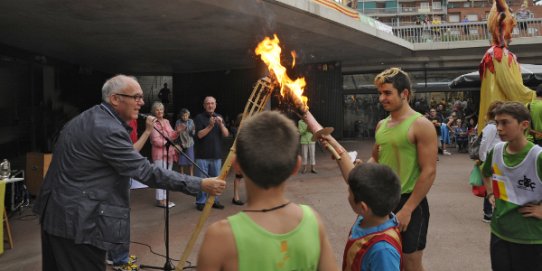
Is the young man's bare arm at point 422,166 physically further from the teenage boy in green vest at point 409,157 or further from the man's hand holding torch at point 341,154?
the man's hand holding torch at point 341,154

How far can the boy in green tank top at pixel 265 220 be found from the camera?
4.84 feet

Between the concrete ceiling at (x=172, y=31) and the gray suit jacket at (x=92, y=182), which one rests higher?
the concrete ceiling at (x=172, y=31)

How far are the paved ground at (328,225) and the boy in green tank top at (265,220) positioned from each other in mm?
3284

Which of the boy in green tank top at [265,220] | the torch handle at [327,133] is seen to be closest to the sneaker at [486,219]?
the torch handle at [327,133]

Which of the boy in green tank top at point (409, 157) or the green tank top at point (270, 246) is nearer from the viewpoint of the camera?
the green tank top at point (270, 246)

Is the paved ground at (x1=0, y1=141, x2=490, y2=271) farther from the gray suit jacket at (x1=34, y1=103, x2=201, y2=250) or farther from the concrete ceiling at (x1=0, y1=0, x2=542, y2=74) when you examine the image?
the concrete ceiling at (x1=0, y1=0, x2=542, y2=74)

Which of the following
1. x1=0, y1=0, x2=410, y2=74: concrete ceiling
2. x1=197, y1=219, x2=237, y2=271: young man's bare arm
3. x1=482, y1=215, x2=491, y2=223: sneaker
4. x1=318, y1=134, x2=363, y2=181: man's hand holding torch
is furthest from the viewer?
x1=0, y1=0, x2=410, y2=74: concrete ceiling

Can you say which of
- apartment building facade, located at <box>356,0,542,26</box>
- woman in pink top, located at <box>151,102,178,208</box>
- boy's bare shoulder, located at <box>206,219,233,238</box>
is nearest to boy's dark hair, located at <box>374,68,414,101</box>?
boy's bare shoulder, located at <box>206,219,233,238</box>

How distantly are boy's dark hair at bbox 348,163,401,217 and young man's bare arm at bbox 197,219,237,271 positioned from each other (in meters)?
0.94

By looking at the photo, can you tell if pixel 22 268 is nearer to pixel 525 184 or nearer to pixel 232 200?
pixel 232 200

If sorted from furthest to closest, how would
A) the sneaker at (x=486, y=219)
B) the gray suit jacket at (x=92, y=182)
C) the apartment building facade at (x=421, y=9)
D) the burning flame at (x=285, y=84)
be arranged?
1. the apartment building facade at (x=421, y=9)
2. the sneaker at (x=486, y=219)
3. the burning flame at (x=285, y=84)
4. the gray suit jacket at (x=92, y=182)

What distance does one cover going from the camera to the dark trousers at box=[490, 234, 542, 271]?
2803mm

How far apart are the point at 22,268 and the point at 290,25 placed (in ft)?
29.7

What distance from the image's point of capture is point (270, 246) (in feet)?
4.94
